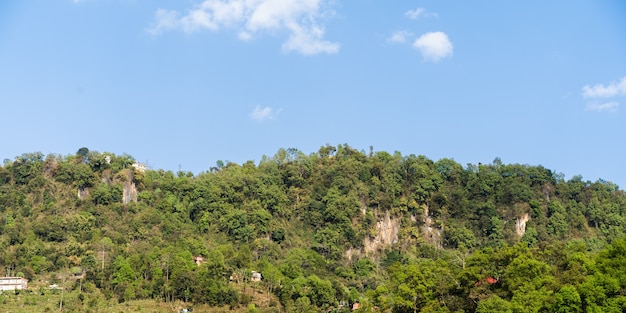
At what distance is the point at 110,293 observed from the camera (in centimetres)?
4900

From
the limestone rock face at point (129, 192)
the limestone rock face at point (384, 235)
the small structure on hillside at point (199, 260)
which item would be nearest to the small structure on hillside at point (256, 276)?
the small structure on hillside at point (199, 260)

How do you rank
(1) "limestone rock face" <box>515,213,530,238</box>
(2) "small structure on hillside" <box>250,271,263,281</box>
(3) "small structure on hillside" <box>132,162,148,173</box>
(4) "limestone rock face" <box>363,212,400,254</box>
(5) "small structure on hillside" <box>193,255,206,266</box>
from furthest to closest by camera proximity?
(1) "limestone rock face" <box>515,213,530,238</box>, (3) "small structure on hillside" <box>132,162,148,173</box>, (4) "limestone rock face" <box>363,212,400,254</box>, (5) "small structure on hillside" <box>193,255,206,266</box>, (2) "small structure on hillside" <box>250,271,263,281</box>

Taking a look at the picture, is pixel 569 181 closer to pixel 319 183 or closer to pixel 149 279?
pixel 319 183

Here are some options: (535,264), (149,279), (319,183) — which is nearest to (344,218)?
(319,183)

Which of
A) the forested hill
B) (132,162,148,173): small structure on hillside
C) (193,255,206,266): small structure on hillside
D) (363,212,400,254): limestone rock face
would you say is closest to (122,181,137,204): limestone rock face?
the forested hill

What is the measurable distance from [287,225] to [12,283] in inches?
988

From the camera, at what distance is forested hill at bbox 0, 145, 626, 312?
49.7 metres

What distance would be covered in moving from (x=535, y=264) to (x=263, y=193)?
37751 mm

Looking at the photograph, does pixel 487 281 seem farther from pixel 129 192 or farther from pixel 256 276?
pixel 129 192

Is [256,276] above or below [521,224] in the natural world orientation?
below

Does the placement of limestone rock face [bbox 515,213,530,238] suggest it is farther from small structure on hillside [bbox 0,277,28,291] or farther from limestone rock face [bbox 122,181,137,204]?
small structure on hillside [bbox 0,277,28,291]

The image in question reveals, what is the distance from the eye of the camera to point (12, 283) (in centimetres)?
5038

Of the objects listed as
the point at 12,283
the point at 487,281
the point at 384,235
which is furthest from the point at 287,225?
the point at 487,281

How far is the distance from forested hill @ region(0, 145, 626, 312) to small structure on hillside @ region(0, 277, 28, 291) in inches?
41.8
